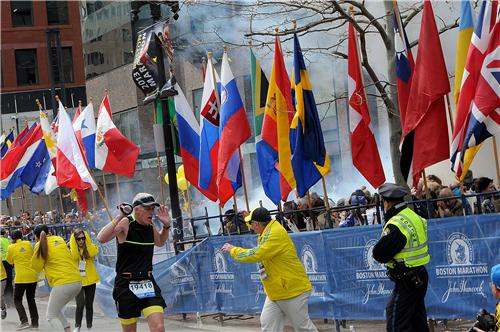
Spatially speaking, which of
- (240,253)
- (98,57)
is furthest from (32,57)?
(240,253)

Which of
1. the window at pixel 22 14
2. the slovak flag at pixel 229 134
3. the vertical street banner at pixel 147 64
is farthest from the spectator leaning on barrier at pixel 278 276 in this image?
the window at pixel 22 14

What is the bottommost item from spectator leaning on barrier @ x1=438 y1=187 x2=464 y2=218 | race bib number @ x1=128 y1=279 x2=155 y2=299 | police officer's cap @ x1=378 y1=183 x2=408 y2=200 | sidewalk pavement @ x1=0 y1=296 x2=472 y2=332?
sidewalk pavement @ x1=0 y1=296 x2=472 y2=332

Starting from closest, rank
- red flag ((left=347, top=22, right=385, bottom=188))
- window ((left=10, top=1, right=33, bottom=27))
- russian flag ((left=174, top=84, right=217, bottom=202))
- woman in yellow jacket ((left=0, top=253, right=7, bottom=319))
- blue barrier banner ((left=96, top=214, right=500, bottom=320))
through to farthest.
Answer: blue barrier banner ((left=96, top=214, right=500, bottom=320)) < red flag ((left=347, top=22, right=385, bottom=188)) < russian flag ((left=174, top=84, right=217, bottom=202)) < woman in yellow jacket ((left=0, top=253, right=7, bottom=319)) < window ((left=10, top=1, right=33, bottom=27))

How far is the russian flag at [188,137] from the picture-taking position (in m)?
15.1

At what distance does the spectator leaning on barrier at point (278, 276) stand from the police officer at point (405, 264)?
1.46m

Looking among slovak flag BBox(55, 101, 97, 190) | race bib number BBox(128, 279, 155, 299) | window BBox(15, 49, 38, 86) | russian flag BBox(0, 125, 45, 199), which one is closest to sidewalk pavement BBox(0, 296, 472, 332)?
slovak flag BBox(55, 101, 97, 190)

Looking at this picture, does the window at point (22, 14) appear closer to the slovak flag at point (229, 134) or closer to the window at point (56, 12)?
the window at point (56, 12)

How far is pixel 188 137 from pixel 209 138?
1.19 metres

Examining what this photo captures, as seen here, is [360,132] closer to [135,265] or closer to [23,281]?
[135,265]

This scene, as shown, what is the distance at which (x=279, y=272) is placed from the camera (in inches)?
366

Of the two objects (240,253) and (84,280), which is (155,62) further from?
(240,253)

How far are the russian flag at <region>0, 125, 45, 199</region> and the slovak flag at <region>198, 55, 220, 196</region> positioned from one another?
298 inches

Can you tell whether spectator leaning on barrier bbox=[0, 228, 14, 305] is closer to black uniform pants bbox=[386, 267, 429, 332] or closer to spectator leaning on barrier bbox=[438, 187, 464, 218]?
spectator leaning on barrier bbox=[438, 187, 464, 218]

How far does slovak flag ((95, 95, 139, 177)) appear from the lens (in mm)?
16859
